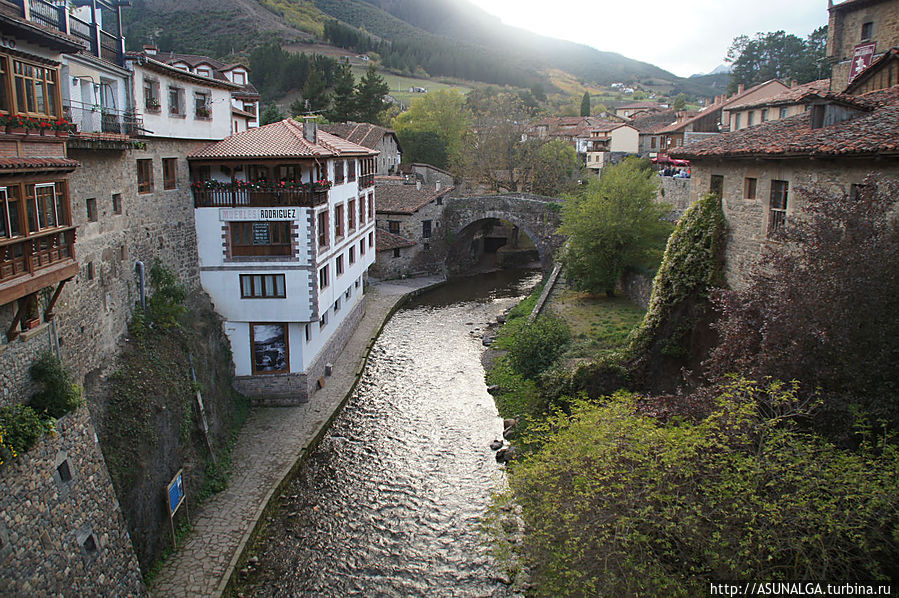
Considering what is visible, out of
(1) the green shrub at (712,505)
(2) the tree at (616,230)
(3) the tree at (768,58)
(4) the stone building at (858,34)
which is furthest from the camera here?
(3) the tree at (768,58)

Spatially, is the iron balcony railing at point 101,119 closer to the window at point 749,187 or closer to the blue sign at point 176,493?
the blue sign at point 176,493

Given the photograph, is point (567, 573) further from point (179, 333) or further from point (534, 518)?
point (179, 333)

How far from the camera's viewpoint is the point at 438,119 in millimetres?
67625

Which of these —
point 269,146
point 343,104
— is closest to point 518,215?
point 343,104

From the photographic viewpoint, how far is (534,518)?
12.1m

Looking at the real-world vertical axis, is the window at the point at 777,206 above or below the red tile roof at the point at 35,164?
below

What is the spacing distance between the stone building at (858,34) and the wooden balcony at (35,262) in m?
25.4

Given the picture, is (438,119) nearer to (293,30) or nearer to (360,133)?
(360,133)

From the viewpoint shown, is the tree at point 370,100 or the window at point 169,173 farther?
the tree at point 370,100

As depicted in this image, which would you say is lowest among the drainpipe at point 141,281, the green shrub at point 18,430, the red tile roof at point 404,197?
the green shrub at point 18,430

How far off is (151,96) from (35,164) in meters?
9.33

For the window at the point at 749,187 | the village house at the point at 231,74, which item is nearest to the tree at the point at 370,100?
the village house at the point at 231,74

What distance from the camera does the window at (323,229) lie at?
75.9ft

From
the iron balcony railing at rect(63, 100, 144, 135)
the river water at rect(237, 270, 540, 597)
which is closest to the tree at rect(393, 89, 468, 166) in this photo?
the river water at rect(237, 270, 540, 597)
